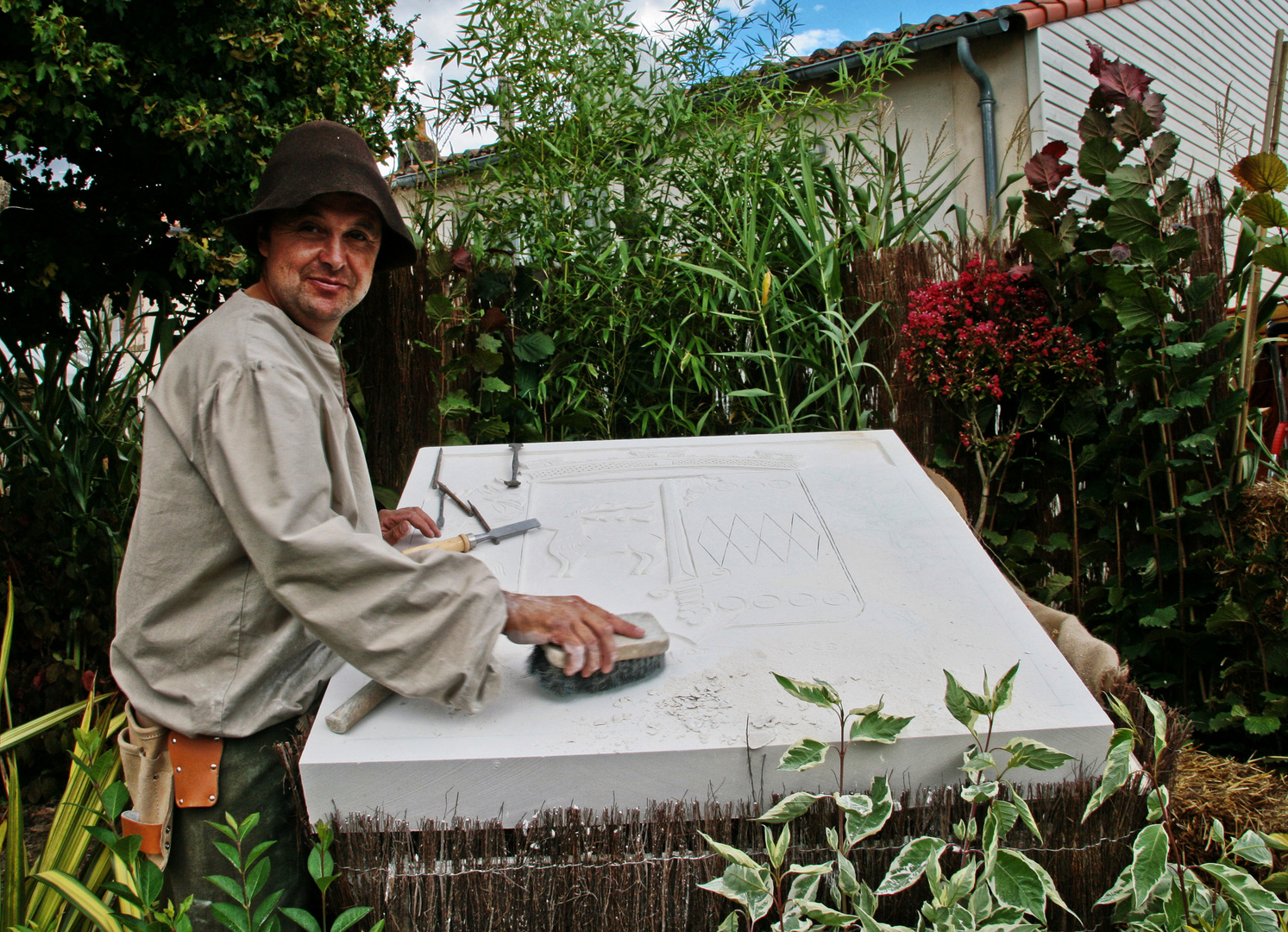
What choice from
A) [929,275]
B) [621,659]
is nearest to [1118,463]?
[929,275]

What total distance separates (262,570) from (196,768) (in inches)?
16.3

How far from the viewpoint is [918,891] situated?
50.5 inches

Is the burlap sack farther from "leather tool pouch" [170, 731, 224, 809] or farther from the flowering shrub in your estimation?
"leather tool pouch" [170, 731, 224, 809]

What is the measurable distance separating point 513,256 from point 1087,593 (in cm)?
232

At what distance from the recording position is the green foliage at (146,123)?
94.8 inches

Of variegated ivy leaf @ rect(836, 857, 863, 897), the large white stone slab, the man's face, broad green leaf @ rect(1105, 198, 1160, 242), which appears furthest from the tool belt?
broad green leaf @ rect(1105, 198, 1160, 242)

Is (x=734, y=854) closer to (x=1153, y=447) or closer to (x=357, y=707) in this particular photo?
(x=357, y=707)

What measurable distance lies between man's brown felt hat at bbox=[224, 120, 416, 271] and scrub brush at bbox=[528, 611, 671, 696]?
2.88ft

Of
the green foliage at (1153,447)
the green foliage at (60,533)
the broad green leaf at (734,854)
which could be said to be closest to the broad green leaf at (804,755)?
the broad green leaf at (734,854)

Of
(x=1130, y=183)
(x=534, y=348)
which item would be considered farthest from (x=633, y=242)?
(x=1130, y=183)

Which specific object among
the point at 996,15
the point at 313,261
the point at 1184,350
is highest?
the point at 996,15

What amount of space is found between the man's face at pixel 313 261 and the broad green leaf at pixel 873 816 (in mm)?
1220

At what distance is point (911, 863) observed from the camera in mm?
1158

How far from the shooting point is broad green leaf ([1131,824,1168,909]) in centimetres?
113
